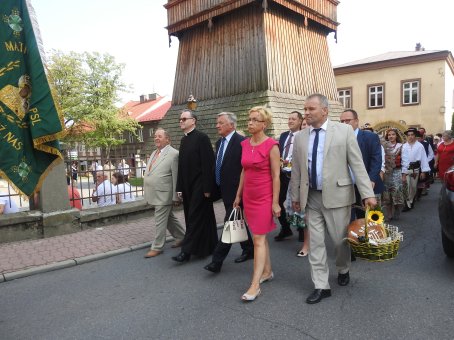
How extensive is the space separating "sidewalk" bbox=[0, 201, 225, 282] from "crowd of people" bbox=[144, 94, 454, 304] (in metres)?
0.82

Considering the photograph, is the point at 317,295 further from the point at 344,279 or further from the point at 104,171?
the point at 104,171

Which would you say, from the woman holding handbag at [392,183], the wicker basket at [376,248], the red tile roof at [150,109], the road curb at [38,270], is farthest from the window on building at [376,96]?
the road curb at [38,270]

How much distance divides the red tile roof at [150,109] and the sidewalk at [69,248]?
37.1 meters

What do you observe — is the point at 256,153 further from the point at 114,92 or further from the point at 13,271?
the point at 114,92

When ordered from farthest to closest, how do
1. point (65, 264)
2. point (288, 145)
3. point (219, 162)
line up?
point (288, 145)
point (65, 264)
point (219, 162)

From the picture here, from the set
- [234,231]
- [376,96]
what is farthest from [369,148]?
[376,96]

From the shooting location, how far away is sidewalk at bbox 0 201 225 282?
4.92 metres

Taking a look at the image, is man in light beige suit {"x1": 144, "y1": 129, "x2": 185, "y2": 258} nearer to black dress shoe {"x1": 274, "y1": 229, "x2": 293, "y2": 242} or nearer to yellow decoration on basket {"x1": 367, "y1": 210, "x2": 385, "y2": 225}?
black dress shoe {"x1": 274, "y1": 229, "x2": 293, "y2": 242}

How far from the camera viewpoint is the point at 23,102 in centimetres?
254

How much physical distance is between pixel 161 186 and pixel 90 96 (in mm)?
30889

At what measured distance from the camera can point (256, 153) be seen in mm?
3646

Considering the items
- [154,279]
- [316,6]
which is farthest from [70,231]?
[316,6]

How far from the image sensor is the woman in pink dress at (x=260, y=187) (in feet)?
11.9

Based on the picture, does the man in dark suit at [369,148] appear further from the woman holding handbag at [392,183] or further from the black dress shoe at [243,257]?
the woman holding handbag at [392,183]
